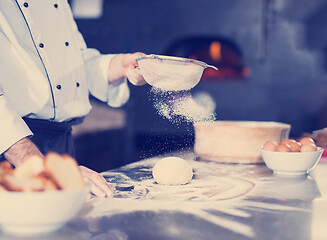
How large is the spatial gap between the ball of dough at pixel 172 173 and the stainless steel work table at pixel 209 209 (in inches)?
0.8

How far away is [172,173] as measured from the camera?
51.2 inches

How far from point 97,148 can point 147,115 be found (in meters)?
0.78

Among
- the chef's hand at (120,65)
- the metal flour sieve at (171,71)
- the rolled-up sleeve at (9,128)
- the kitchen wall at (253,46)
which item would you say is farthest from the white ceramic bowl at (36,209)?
the kitchen wall at (253,46)

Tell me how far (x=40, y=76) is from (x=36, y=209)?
93 centimetres

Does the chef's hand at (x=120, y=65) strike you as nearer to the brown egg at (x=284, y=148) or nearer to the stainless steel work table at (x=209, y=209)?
the stainless steel work table at (x=209, y=209)

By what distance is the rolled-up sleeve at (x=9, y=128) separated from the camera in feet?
4.23

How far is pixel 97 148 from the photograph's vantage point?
389 centimetres

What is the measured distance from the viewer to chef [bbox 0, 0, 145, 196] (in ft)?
4.35

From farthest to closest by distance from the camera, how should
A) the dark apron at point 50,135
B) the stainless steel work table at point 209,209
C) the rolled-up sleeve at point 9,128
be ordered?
the dark apron at point 50,135 → the rolled-up sleeve at point 9,128 → the stainless steel work table at point 209,209

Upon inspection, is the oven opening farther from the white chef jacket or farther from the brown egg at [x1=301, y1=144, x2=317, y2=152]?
the brown egg at [x1=301, y1=144, x2=317, y2=152]

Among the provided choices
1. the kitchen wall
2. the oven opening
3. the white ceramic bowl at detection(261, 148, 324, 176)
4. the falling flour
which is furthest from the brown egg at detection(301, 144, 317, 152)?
the oven opening

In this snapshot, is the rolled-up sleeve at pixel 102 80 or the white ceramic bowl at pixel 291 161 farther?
the rolled-up sleeve at pixel 102 80

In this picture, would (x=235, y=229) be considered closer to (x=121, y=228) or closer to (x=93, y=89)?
(x=121, y=228)

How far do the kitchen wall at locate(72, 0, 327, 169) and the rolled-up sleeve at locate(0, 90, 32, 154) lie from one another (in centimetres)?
238
